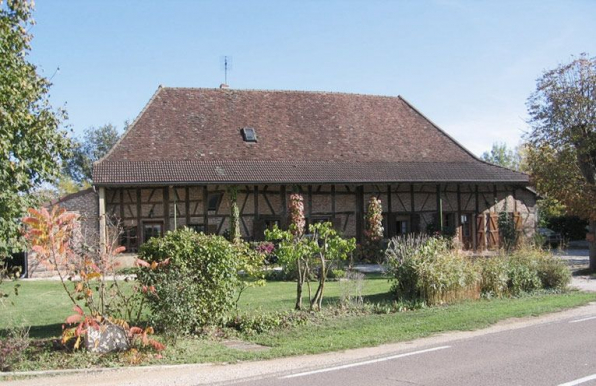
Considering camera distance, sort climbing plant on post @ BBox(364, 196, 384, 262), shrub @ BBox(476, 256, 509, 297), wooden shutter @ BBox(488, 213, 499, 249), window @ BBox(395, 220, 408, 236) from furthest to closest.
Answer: wooden shutter @ BBox(488, 213, 499, 249) < window @ BBox(395, 220, 408, 236) < climbing plant on post @ BBox(364, 196, 384, 262) < shrub @ BBox(476, 256, 509, 297)

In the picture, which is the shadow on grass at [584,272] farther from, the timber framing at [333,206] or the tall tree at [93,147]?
the tall tree at [93,147]

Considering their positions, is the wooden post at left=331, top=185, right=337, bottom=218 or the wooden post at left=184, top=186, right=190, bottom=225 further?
the wooden post at left=331, top=185, right=337, bottom=218

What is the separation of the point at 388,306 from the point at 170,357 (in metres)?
5.71

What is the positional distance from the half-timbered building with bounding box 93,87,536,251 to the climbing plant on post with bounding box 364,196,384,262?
40.9 inches

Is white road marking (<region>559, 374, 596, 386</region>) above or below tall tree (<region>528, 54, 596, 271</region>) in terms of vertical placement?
below

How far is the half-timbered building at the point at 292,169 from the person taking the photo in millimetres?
24391

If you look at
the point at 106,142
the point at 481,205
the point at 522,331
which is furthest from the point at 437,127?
the point at 106,142

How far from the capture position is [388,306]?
42.4 ft

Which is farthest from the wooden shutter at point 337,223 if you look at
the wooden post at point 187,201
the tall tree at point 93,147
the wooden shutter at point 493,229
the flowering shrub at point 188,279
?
the tall tree at point 93,147

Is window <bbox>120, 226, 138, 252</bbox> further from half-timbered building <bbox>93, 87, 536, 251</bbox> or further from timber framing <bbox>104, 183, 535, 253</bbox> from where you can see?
timber framing <bbox>104, 183, 535, 253</bbox>

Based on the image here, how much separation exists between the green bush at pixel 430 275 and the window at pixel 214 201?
12095 mm

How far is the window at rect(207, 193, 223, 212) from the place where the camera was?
25000mm

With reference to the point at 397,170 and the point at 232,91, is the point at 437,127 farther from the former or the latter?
the point at 232,91

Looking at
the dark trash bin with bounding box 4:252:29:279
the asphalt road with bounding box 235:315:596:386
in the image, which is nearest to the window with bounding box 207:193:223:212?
the dark trash bin with bounding box 4:252:29:279
